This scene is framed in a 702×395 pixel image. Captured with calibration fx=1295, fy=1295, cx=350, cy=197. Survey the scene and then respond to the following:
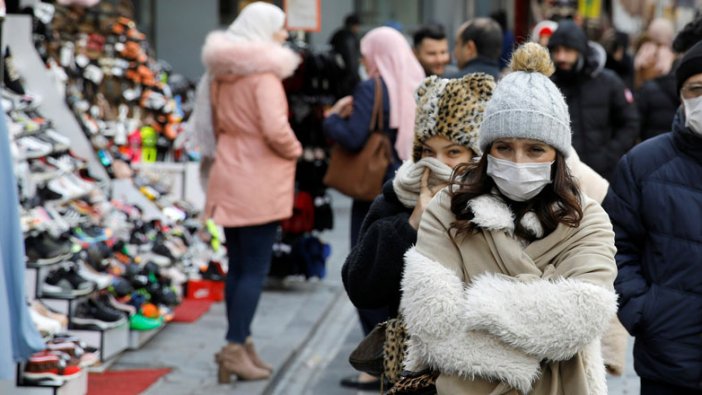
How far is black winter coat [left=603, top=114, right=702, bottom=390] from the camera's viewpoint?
430 cm

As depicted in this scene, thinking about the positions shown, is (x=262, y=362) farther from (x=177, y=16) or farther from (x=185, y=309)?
(x=177, y=16)

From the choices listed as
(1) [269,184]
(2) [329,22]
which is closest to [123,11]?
(1) [269,184]

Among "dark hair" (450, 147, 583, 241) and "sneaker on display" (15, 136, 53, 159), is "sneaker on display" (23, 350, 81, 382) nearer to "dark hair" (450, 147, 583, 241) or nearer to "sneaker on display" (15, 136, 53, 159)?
"sneaker on display" (15, 136, 53, 159)

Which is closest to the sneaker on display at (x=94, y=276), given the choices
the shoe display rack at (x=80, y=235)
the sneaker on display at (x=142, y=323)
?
the shoe display rack at (x=80, y=235)

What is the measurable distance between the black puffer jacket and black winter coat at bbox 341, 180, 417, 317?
5733mm

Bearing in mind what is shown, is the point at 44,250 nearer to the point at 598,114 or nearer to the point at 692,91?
the point at 598,114

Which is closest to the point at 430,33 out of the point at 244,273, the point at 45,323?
the point at 244,273

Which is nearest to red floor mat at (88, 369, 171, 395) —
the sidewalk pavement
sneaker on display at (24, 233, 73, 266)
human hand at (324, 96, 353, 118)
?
the sidewalk pavement

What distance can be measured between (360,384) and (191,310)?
219 centimetres

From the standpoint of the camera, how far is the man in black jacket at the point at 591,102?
7938mm

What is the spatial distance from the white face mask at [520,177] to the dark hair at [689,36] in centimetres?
242

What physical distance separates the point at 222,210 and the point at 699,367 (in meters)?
3.62

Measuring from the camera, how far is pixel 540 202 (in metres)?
3.46

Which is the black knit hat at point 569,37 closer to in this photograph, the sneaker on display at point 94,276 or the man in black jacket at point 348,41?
the sneaker on display at point 94,276
